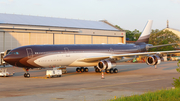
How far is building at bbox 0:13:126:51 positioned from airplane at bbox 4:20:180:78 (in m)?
25.5

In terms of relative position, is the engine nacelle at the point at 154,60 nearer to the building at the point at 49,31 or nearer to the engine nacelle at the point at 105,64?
the engine nacelle at the point at 105,64

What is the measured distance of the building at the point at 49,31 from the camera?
5897 centimetres

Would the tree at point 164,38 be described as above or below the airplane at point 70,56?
above

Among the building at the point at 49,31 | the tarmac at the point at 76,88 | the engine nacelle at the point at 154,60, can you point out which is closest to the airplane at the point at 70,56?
the engine nacelle at the point at 154,60

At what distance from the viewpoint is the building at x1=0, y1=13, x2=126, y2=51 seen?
193ft

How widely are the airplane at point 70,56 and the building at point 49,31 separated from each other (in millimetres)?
25475

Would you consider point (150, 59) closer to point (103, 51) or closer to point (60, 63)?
point (103, 51)

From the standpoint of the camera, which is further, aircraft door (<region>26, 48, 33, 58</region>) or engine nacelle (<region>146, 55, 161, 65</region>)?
engine nacelle (<region>146, 55, 161, 65</region>)

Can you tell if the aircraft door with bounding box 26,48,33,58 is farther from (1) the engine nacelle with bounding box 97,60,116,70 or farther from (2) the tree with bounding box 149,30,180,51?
(2) the tree with bounding box 149,30,180,51

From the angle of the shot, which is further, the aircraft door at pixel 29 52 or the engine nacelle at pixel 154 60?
the engine nacelle at pixel 154 60

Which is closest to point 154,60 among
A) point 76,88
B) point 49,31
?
point 76,88

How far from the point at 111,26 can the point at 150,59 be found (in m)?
48.9

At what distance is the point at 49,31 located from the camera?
65.1 m

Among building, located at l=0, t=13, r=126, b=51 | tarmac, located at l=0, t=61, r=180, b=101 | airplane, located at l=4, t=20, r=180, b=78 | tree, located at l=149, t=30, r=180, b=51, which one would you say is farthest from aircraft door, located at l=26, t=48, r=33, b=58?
tree, located at l=149, t=30, r=180, b=51
